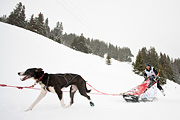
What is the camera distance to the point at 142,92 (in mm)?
5355

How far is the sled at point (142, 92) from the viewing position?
5.01m

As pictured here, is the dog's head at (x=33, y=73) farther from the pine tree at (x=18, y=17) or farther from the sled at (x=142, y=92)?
the pine tree at (x=18, y=17)

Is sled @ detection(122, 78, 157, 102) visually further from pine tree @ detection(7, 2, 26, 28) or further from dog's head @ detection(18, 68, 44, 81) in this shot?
pine tree @ detection(7, 2, 26, 28)

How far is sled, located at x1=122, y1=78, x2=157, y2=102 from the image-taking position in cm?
501

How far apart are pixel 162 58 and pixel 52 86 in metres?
52.4

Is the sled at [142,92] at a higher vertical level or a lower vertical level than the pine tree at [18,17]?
lower

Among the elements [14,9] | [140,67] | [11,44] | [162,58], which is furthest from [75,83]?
[162,58]

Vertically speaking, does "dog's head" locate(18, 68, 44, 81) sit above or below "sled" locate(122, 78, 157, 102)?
above

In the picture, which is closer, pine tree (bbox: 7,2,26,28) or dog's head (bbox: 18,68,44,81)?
dog's head (bbox: 18,68,44,81)

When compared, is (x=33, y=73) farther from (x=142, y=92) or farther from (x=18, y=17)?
(x=18, y=17)

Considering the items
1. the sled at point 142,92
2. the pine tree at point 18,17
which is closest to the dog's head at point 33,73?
the sled at point 142,92

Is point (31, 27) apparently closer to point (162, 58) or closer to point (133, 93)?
point (133, 93)

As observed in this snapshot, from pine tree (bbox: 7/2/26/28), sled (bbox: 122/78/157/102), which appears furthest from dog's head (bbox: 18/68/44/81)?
pine tree (bbox: 7/2/26/28)

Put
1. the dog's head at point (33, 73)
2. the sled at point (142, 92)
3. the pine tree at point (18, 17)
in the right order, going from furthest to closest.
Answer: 1. the pine tree at point (18, 17)
2. the sled at point (142, 92)
3. the dog's head at point (33, 73)
